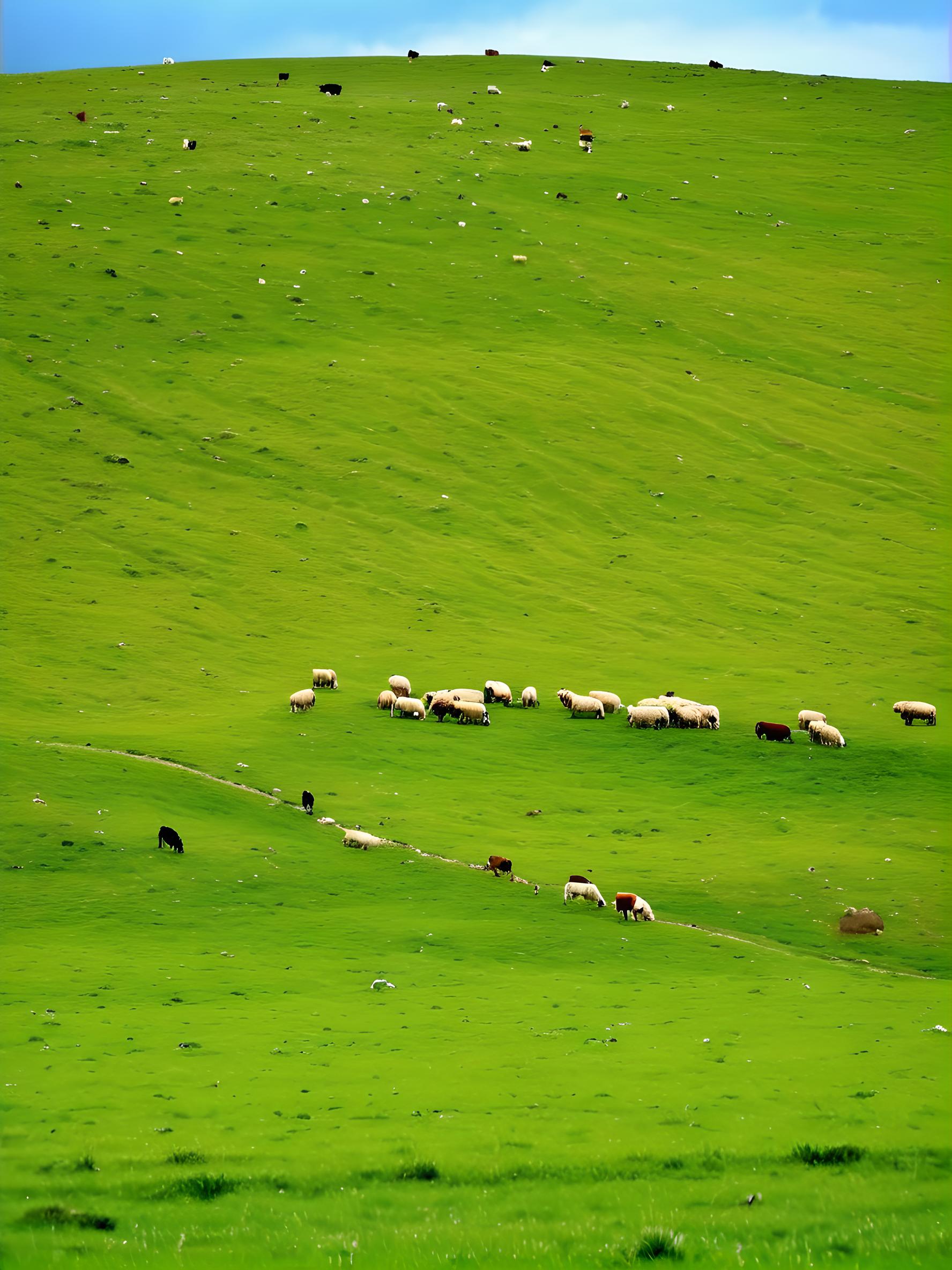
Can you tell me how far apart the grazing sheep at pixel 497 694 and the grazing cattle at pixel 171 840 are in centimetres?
1284

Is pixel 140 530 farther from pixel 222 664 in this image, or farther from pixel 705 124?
pixel 705 124

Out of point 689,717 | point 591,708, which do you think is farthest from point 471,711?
point 689,717

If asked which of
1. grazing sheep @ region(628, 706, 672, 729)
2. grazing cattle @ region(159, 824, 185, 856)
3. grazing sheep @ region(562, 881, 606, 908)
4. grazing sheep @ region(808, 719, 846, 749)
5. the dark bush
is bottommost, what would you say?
the dark bush

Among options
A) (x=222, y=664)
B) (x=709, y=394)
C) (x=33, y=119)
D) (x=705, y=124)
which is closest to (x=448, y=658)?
(x=222, y=664)

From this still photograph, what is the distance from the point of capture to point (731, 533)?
167 ft

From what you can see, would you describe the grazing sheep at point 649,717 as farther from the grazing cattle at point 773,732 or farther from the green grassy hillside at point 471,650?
the grazing cattle at point 773,732

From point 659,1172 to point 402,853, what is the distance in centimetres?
1320

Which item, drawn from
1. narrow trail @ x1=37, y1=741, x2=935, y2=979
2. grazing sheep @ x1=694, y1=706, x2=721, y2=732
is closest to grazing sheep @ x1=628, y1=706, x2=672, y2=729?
grazing sheep @ x1=694, y1=706, x2=721, y2=732

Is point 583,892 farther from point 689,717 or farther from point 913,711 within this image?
point 913,711

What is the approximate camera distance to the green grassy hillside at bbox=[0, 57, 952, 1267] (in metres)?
13.7

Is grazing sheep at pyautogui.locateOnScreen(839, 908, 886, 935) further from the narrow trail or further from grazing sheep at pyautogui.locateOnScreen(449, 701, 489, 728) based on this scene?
grazing sheep at pyautogui.locateOnScreen(449, 701, 489, 728)

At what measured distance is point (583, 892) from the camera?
24.0m

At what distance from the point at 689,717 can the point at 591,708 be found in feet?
8.32

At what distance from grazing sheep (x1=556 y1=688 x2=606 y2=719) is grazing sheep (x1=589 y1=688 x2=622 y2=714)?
25 centimetres
